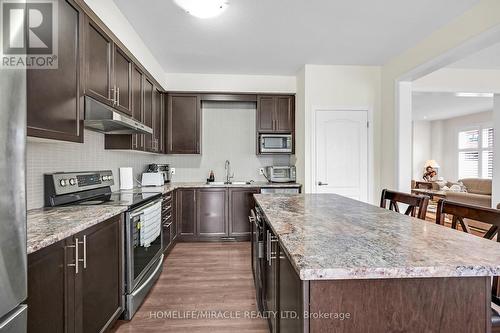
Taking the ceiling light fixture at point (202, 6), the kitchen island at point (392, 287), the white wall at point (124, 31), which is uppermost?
the white wall at point (124, 31)

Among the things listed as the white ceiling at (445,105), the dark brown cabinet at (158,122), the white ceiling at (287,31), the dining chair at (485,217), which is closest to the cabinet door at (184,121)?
the dark brown cabinet at (158,122)

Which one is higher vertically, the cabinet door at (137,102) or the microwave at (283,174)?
the cabinet door at (137,102)

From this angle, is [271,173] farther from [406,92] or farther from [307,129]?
[406,92]

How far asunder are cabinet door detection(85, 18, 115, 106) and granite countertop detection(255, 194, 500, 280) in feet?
5.38

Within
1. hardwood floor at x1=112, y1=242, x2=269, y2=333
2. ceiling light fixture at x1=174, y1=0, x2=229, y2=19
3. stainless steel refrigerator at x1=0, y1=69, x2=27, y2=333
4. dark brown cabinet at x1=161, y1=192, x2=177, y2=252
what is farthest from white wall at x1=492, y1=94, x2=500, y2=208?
stainless steel refrigerator at x1=0, y1=69, x2=27, y2=333

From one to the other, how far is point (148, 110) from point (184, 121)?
892 mm

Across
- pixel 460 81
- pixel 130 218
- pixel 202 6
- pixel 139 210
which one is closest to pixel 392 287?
pixel 130 218

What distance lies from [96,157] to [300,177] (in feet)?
9.17

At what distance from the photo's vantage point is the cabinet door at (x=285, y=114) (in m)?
4.42

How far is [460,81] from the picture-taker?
4.08 m

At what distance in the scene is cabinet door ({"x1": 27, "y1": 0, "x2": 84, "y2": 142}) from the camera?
56.3 inches

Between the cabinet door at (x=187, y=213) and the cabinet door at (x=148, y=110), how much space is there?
32.8 inches

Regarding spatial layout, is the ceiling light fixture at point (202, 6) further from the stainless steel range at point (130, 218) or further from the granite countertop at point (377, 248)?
the granite countertop at point (377, 248)

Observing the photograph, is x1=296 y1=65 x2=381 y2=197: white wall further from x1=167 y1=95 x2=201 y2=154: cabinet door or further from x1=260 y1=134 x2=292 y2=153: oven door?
x1=167 y1=95 x2=201 y2=154: cabinet door
